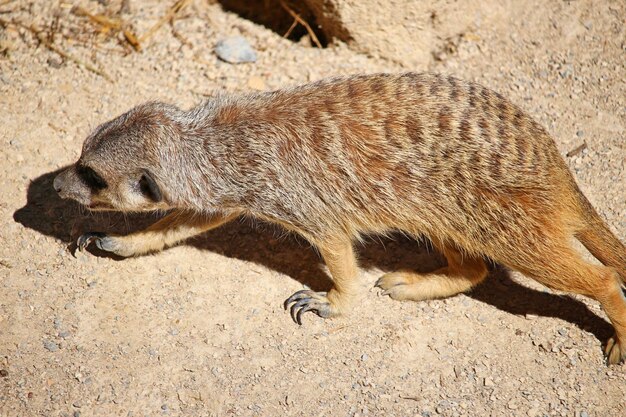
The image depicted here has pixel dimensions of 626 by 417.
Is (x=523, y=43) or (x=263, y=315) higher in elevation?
(x=523, y=43)

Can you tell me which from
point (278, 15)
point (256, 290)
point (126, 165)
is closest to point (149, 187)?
point (126, 165)

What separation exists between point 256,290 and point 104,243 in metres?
0.82

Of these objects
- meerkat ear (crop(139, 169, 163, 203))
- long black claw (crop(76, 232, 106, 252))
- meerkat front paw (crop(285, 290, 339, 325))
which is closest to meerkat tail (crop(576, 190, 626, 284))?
meerkat front paw (crop(285, 290, 339, 325))

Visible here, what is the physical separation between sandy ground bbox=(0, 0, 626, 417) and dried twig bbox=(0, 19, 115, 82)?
1.4 inches

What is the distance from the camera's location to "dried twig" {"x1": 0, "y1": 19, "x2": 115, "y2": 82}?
4.16 meters

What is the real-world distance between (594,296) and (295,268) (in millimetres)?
1504

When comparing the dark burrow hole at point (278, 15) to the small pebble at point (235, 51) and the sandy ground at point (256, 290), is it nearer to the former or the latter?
the sandy ground at point (256, 290)

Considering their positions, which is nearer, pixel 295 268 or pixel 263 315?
pixel 263 315

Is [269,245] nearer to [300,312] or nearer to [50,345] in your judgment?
[300,312]

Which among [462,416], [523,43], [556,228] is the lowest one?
[462,416]

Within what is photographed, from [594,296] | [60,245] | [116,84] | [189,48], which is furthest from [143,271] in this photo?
[594,296]

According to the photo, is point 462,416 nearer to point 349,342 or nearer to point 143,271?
point 349,342

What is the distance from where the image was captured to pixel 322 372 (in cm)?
318

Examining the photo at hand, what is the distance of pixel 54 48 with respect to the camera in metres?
4.23
